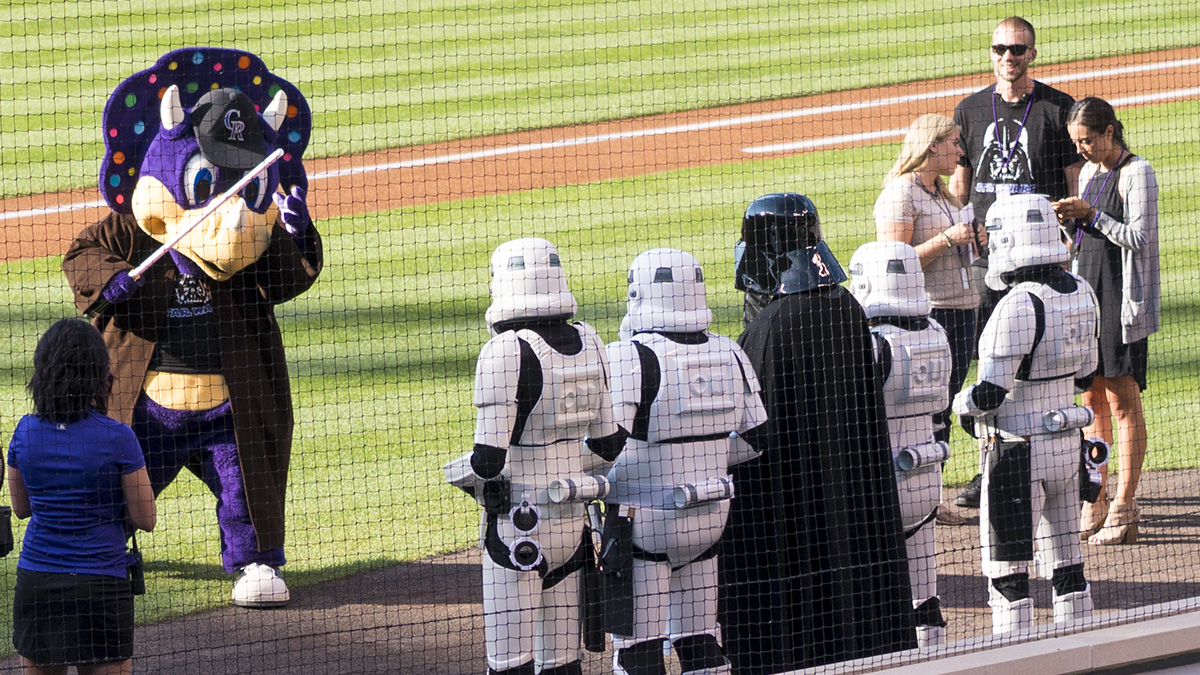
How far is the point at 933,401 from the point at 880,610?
0.71 m

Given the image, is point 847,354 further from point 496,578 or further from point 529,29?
point 529,29

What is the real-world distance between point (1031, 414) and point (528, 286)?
5.94 ft

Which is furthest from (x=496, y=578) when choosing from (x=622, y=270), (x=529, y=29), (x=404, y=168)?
(x=529, y=29)

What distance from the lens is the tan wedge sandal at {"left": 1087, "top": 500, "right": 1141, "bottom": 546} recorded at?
6.50 metres

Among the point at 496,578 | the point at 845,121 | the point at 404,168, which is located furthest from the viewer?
the point at 845,121

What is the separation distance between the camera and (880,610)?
5043mm

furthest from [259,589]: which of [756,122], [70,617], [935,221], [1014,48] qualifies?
[756,122]

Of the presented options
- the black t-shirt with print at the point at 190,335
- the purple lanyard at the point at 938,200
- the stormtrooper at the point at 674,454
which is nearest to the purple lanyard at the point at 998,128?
the purple lanyard at the point at 938,200

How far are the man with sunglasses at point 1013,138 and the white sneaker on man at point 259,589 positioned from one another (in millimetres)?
2989

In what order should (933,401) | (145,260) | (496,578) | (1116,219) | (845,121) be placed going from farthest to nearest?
(845,121)
(1116,219)
(145,260)
(933,401)
(496,578)

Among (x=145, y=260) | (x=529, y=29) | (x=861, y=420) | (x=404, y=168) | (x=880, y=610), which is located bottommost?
(x=880, y=610)

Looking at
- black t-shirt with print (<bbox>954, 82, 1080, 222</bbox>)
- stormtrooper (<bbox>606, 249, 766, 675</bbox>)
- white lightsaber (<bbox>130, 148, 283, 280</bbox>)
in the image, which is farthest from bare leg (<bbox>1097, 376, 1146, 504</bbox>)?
white lightsaber (<bbox>130, 148, 283, 280</bbox>)

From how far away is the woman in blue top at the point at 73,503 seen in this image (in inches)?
170

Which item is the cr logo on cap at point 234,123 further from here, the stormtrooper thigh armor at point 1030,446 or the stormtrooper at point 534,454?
the stormtrooper thigh armor at point 1030,446
